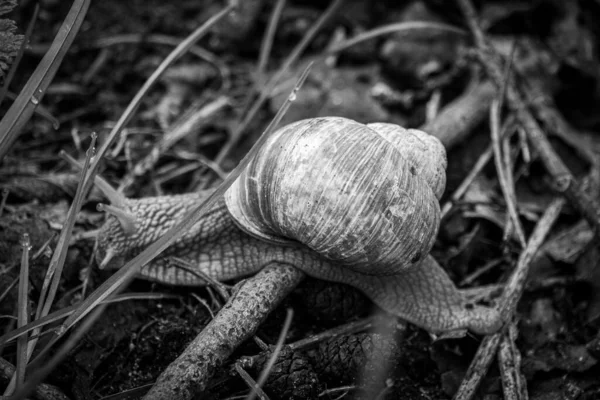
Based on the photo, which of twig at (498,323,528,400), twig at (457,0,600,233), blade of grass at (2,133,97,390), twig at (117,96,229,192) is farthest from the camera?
twig at (117,96,229,192)

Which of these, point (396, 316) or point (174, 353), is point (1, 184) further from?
point (396, 316)

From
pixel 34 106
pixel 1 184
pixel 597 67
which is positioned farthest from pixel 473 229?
pixel 1 184

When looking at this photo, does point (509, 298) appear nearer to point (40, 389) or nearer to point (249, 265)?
point (249, 265)

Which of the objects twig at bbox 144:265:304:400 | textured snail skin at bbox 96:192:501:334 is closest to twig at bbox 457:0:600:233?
textured snail skin at bbox 96:192:501:334

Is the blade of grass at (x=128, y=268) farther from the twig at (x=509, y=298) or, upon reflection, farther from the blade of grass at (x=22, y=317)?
the twig at (x=509, y=298)

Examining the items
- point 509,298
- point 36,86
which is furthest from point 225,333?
point 509,298

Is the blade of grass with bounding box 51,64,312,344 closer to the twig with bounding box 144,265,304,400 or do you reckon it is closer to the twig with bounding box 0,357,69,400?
the twig with bounding box 0,357,69,400
